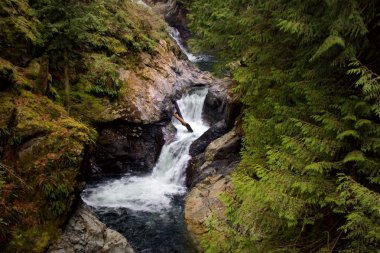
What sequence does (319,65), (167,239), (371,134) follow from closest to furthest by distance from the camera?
(371,134) < (319,65) < (167,239)

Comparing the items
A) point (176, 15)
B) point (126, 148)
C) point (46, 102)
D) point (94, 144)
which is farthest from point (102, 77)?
point (176, 15)

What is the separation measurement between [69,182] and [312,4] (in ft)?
23.6

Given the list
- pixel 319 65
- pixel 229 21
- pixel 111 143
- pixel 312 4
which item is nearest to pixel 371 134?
pixel 319 65

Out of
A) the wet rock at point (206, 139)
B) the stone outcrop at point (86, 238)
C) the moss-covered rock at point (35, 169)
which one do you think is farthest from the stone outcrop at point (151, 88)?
the stone outcrop at point (86, 238)

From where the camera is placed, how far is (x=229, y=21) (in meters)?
9.03

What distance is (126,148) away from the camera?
1555cm

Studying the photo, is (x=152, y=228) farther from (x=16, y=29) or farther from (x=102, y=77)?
(x=16, y=29)

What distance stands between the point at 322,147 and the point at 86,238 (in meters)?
6.46

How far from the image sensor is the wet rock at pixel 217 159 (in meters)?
13.5

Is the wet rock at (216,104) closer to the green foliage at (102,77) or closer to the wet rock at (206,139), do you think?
the wet rock at (206,139)

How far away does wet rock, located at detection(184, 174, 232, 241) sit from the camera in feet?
36.9

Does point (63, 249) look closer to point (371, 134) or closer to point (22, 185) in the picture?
point (22, 185)

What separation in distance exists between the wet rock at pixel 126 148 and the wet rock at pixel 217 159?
2.34 meters

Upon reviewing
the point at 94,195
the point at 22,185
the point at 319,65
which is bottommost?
the point at 94,195
